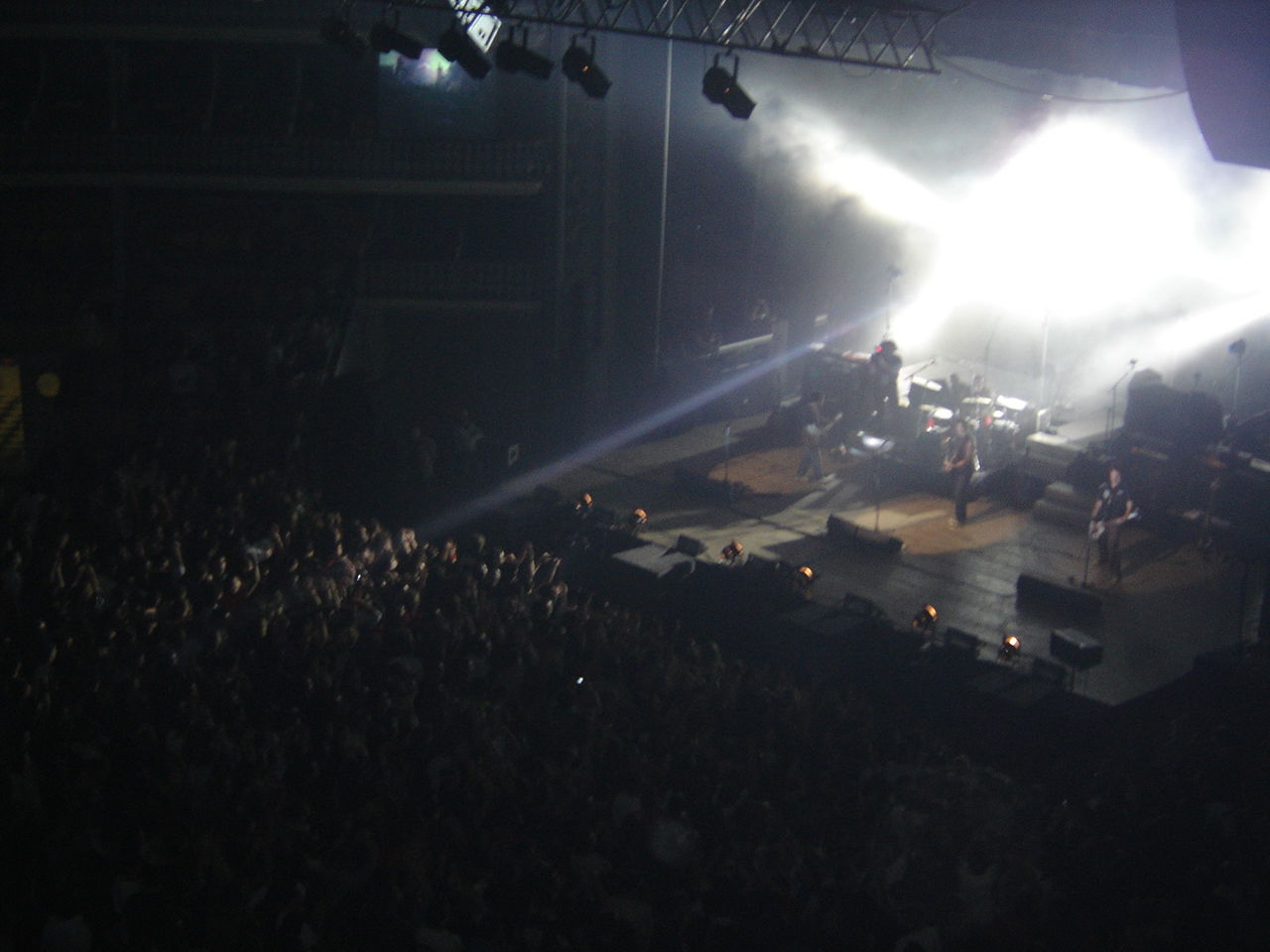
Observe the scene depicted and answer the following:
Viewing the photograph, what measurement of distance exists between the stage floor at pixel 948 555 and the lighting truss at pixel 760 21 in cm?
534

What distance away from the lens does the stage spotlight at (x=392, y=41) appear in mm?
12031

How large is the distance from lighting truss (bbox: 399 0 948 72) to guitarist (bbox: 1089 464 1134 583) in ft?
16.1

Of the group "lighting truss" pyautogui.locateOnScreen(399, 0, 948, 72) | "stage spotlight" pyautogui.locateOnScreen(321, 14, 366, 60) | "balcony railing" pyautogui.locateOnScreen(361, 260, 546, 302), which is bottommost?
"balcony railing" pyautogui.locateOnScreen(361, 260, 546, 302)

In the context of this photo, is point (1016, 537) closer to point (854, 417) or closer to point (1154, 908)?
point (854, 417)

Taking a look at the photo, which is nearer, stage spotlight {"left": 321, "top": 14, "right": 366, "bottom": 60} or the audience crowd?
the audience crowd

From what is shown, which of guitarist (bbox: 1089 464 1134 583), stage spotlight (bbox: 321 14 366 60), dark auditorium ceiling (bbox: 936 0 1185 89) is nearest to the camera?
stage spotlight (bbox: 321 14 366 60)

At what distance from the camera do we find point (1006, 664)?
429 inches

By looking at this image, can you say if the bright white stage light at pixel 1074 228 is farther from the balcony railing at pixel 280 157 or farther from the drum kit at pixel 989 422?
the balcony railing at pixel 280 157

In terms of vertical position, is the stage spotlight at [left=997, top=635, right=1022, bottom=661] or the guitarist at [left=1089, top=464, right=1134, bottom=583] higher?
the guitarist at [left=1089, top=464, right=1134, bottom=583]

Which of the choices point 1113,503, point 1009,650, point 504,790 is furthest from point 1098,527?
point 504,790

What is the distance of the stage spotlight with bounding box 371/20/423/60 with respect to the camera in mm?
12031

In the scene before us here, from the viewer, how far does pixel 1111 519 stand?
532 inches

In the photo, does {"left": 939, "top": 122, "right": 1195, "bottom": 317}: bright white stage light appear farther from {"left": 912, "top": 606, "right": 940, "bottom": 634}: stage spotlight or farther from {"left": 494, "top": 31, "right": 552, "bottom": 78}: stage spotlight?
{"left": 494, "top": 31, "right": 552, "bottom": 78}: stage spotlight

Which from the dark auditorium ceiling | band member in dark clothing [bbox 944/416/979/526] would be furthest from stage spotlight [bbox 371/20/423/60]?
band member in dark clothing [bbox 944/416/979/526]
